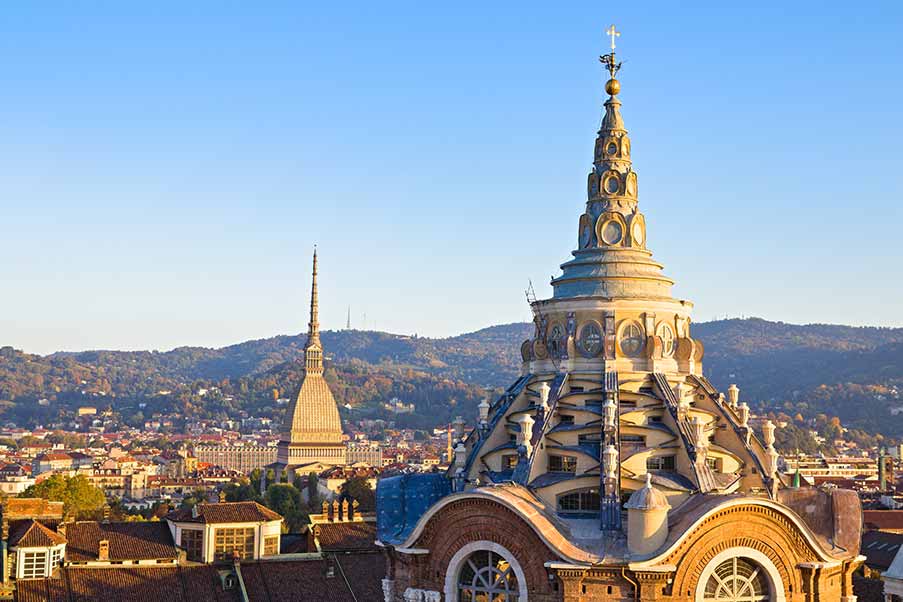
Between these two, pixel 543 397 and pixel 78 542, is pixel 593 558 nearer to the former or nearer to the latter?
pixel 543 397

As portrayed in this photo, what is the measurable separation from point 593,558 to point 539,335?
8955mm

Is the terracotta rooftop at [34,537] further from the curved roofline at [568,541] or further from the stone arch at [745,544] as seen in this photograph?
the stone arch at [745,544]

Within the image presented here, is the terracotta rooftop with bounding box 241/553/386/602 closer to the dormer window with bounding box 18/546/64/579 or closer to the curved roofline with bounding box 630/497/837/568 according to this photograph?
the dormer window with bounding box 18/546/64/579

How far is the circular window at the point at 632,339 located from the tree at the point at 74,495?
5590 centimetres

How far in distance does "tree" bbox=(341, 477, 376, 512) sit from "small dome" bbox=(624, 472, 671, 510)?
81.8 m

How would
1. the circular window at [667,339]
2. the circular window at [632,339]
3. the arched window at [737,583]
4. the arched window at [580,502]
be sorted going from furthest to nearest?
the circular window at [667,339]
the circular window at [632,339]
the arched window at [580,502]
the arched window at [737,583]

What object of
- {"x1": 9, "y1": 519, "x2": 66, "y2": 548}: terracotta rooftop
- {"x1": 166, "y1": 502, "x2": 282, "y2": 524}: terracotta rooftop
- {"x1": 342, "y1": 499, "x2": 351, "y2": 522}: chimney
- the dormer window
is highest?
{"x1": 166, "y1": 502, "x2": 282, "y2": 524}: terracotta rooftop

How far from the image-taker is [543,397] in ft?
125

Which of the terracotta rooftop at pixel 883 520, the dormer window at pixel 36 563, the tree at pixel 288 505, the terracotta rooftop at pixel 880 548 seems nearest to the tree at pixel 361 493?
the tree at pixel 288 505

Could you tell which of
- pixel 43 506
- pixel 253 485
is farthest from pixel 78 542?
pixel 253 485

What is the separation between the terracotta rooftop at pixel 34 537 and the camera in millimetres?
52594

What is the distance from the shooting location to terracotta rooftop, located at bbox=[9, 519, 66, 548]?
52.6m

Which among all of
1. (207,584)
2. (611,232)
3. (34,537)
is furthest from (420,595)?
(34,537)

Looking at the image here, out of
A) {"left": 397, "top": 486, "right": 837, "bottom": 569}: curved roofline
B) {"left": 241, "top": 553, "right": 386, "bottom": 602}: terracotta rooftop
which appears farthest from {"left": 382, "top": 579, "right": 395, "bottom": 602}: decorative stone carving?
{"left": 241, "top": 553, "right": 386, "bottom": 602}: terracotta rooftop
